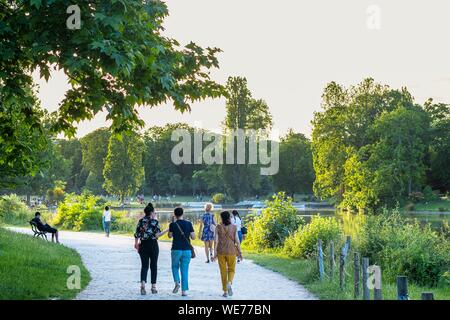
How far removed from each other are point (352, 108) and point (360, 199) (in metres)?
12.6

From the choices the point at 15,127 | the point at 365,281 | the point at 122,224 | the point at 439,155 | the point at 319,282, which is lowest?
the point at 319,282

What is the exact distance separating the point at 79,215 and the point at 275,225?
1713cm

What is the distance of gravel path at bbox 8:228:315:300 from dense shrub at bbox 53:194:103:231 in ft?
51.9

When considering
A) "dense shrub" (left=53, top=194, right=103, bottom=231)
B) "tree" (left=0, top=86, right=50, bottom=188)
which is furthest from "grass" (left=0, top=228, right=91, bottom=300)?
"dense shrub" (left=53, top=194, right=103, bottom=231)

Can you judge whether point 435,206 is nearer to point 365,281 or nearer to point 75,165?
point 365,281

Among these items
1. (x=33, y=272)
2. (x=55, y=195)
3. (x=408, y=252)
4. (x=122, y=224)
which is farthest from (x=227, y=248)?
(x=55, y=195)

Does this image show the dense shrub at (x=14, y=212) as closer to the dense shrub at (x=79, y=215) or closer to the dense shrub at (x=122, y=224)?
the dense shrub at (x=79, y=215)

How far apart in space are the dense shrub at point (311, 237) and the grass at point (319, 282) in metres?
0.58

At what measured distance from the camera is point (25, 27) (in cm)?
937

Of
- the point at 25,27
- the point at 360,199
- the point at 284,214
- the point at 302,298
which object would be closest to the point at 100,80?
the point at 25,27

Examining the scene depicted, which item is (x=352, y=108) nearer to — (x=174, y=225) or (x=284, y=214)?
(x=284, y=214)

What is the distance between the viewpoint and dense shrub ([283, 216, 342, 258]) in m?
22.1

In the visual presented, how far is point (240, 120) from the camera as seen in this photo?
274 feet

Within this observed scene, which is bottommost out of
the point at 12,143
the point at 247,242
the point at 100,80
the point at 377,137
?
the point at 247,242
